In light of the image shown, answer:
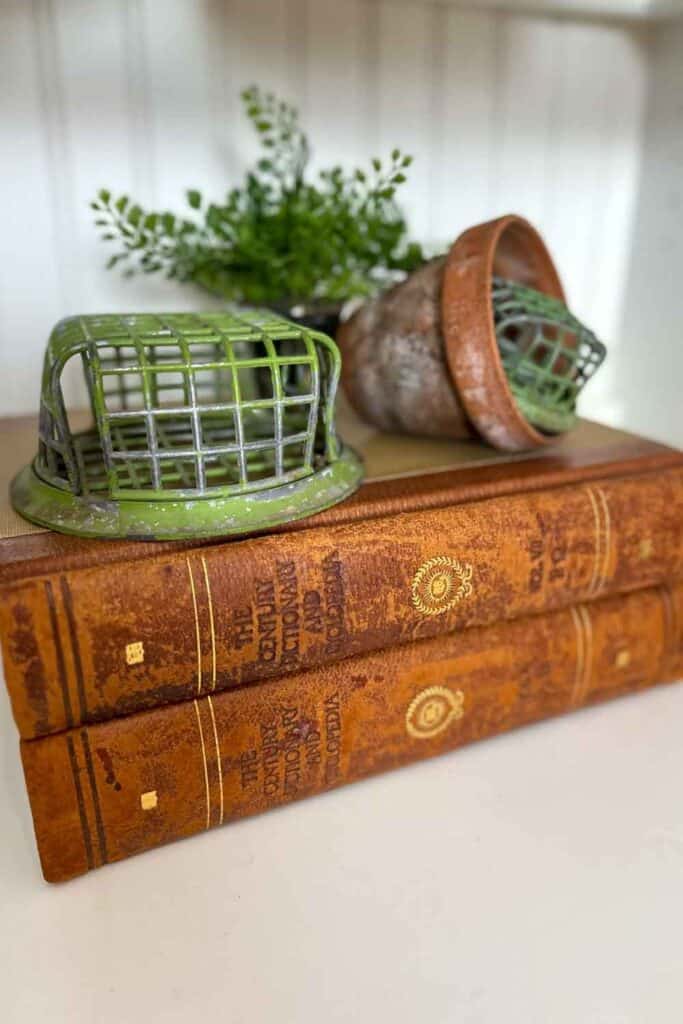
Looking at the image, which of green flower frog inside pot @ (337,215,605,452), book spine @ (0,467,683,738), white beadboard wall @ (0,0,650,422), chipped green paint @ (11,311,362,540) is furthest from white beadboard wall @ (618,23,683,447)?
chipped green paint @ (11,311,362,540)

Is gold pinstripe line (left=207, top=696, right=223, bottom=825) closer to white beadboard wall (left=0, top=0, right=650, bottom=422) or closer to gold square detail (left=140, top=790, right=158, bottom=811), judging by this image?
gold square detail (left=140, top=790, right=158, bottom=811)

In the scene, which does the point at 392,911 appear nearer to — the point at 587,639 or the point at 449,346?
the point at 587,639

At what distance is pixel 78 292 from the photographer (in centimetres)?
92

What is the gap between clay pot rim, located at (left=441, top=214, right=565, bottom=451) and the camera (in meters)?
0.67

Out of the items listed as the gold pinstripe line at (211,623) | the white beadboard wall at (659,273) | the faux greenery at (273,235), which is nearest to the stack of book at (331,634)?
the gold pinstripe line at (211,623)

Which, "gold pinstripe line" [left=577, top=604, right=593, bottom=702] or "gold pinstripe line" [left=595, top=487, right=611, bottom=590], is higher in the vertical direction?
"gold pinstripe line" [left=595, top=487, right=611, bottom=590]

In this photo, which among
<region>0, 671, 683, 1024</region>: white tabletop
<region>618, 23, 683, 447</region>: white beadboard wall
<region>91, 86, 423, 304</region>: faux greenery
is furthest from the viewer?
<region>618, 23, 683, 447</region>: white beadboard wall

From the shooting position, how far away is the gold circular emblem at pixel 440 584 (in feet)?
1.94

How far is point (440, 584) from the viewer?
1.96 ft

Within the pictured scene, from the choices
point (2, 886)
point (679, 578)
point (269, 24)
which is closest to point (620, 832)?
point (679, 578)

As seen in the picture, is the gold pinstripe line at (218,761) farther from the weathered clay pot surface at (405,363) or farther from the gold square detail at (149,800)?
the weathered clay pot surface at (405,363)

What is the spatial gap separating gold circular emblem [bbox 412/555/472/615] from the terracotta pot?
0.50ft

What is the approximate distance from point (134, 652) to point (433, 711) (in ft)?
0.78

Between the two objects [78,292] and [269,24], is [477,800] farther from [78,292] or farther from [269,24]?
[269,24]
